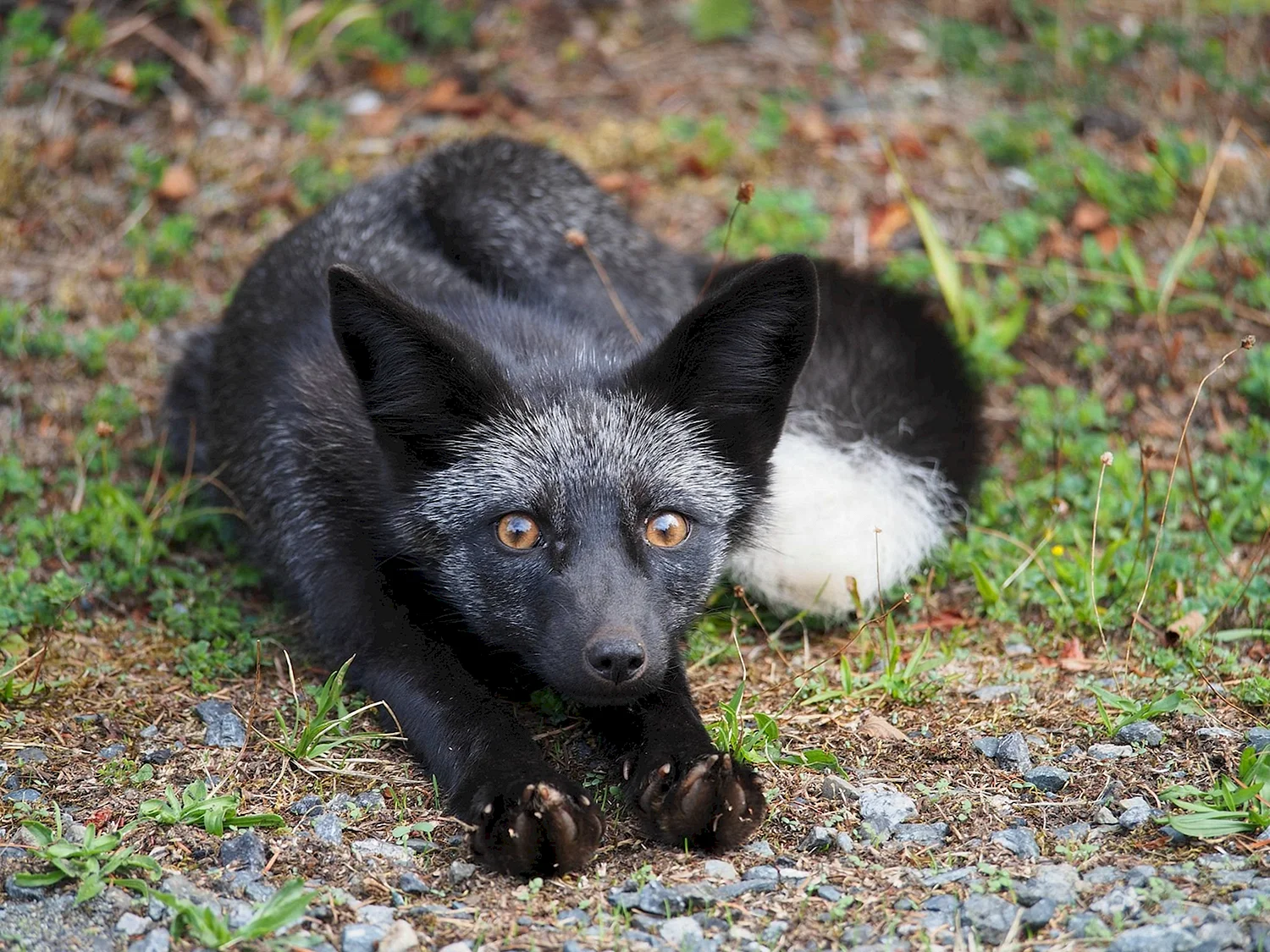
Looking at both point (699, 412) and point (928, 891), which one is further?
point (699, 412)

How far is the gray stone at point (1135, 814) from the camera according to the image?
3523mm

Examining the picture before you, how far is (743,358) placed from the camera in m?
4.14

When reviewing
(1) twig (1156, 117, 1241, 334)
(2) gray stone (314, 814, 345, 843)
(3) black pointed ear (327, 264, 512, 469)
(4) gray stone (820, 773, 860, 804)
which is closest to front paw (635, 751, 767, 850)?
(4) gray stone (820, 773, 860, 804)

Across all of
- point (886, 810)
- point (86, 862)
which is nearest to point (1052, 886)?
point (886, 810)

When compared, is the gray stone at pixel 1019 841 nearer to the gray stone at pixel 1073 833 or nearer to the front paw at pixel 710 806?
the gray stone at pixel 1073 833

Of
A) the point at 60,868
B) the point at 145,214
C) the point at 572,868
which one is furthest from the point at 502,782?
the point at 145,214

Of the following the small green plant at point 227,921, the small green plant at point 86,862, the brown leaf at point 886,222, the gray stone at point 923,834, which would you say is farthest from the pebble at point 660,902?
the brown leaf at point 886,222

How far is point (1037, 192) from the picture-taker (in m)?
7.32

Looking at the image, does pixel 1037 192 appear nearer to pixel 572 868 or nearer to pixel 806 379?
pixel 806 379

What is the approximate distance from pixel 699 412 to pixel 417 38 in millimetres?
5326

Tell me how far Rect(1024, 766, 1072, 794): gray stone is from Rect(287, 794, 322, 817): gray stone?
2.06 m

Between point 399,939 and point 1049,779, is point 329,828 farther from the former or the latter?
point 1049,779

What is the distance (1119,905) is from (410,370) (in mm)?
2429

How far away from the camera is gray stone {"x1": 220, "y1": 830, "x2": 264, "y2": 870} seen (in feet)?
11.3
